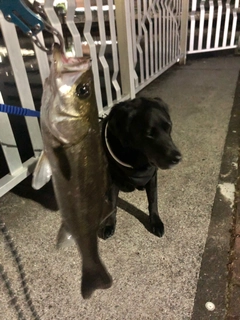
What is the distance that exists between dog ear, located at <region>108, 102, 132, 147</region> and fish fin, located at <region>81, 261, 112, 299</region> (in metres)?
0.73

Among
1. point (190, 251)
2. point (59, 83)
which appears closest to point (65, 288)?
point (190, 251)

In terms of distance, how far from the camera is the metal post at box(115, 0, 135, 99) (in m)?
2.77

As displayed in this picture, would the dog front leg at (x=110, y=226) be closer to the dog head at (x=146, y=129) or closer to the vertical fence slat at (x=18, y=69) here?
the dog head at (x=146, y=129)

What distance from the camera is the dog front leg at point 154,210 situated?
1.78 metres

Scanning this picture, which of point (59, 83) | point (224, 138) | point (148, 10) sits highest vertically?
point (59, 83)

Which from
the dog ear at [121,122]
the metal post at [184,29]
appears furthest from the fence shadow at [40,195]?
the metal post at [184,29]

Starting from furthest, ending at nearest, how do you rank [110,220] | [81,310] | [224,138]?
[224,138] < [110,220] < [81,310]

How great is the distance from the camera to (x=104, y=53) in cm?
296

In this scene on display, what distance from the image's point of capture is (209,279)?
5.01 feet

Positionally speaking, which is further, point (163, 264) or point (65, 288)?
point (163, 264)

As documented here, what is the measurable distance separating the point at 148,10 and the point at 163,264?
3363mm

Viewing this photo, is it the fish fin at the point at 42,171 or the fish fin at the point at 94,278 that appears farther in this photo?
the fish fin at the point at 94,278

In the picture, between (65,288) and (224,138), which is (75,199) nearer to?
(65,288)

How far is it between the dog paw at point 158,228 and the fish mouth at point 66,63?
1355 millimetres
